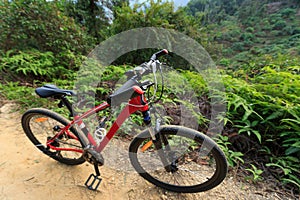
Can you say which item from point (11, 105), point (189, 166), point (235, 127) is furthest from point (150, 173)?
point (11, 105)

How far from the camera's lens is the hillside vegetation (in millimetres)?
1996

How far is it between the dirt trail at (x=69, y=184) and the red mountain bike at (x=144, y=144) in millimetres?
94

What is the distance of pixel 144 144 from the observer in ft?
5.24

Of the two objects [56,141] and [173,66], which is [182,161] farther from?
[173,66]

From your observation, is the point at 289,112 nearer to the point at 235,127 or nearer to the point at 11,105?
the point at 235,127

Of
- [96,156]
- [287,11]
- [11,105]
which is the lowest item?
[287,11]

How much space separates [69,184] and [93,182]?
0.95ft

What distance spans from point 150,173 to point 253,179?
1.14 meters

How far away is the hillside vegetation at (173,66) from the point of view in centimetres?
200

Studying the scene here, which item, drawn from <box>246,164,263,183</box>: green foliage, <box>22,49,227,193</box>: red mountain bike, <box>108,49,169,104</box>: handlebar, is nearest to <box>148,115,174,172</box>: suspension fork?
<box>22,49,227,193</box>: red mountain bike

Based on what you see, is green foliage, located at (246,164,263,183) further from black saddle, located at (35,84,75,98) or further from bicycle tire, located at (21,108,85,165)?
black saddle, located at (35,84,75,98)

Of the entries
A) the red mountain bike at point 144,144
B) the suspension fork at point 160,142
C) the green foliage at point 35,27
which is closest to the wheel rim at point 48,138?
the red mountain bike at point 144,144

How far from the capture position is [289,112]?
1.99 metres

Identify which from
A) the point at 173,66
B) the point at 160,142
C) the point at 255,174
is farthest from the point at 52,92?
the point at 173,66
